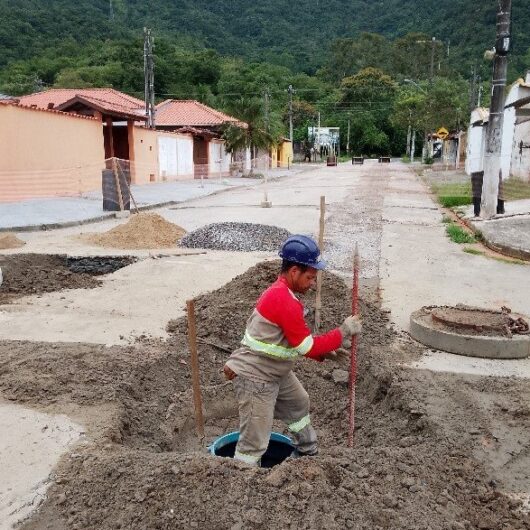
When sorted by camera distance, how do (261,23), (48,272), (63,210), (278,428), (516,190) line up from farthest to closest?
(261,23), (516,190), (63,210), (48,272), (278,428)

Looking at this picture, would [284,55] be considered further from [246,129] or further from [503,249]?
[503,249]

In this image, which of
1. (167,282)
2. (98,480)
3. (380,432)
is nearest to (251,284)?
(167,282)

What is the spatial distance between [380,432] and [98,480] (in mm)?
2096

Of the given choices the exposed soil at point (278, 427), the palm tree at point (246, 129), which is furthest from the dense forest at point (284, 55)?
the exposed soil at point (278, 427)

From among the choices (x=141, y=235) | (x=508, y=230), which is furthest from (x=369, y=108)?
(x=141, y=235)

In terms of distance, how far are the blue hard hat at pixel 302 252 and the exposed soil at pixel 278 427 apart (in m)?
1.11

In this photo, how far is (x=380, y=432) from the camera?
4.28 metres

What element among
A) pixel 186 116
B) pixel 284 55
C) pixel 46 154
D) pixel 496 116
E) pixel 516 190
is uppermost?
pixel 284 55

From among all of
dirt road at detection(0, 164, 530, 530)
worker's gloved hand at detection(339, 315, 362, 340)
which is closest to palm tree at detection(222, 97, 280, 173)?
dirt road at detection(0, 164, 530, 530)

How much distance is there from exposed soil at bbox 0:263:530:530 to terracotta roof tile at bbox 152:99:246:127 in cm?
3582

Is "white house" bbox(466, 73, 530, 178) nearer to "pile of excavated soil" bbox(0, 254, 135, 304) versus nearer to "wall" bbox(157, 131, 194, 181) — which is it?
"pile of excavated soil" bbox(0, 254, 135, 304)

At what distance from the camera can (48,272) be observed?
8875 mm

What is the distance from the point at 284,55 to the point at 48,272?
301ft

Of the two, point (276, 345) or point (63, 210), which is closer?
point (276, 345)
